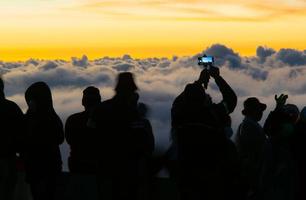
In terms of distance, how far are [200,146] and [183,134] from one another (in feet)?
0.65

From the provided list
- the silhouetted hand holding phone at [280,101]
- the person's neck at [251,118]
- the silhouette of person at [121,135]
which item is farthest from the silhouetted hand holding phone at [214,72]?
the silhouette of person at [121,135]

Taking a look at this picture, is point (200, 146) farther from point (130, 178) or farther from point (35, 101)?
point (35, 101)

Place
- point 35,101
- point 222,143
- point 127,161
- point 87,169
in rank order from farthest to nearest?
point 87,169 < point 35,101 < point 127,161 < point 222,143

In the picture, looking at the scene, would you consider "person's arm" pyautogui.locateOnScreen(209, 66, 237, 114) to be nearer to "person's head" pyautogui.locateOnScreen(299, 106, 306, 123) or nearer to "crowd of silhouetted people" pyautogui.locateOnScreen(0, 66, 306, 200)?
"crowd of silhouetted people" pyautogui.locateOnScreen(0, 66, 306, 200)

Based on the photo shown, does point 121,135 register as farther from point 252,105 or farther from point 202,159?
point 252,105

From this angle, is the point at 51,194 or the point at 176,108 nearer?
the point at 176,108

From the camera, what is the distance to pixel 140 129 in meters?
8.30

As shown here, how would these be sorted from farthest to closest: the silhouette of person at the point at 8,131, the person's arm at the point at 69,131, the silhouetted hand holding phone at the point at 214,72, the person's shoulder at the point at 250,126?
the person's arm at the point at 69,131, the silhouetted hand holding phone at the point at 214,72, the person's shoulder at the point at 250,126, the silhouette of person at the point at 8,131

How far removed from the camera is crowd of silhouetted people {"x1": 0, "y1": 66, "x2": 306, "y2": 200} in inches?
286

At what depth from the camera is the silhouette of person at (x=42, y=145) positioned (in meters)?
9.09

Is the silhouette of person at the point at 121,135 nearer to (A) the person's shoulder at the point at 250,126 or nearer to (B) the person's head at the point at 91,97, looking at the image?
(B) the person's head at the point at 91,97

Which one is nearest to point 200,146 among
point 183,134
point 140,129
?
point 183,134

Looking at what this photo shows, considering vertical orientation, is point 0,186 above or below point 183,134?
below

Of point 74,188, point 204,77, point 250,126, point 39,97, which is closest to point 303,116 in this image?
point 250,126
